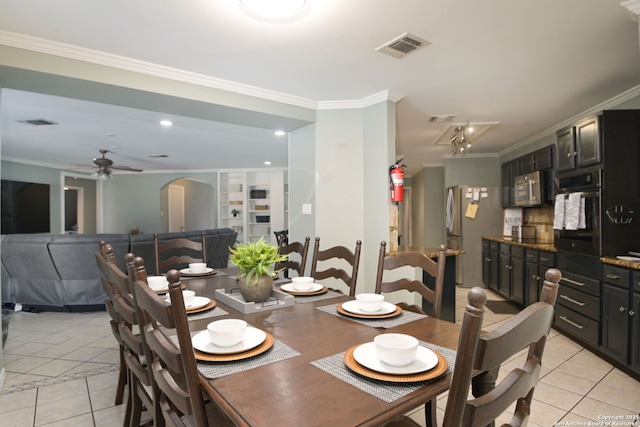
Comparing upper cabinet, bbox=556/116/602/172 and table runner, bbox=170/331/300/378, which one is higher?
upper cabinet, bbox=556/116/602/172

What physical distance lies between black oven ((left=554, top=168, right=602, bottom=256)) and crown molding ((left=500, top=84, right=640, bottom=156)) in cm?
86

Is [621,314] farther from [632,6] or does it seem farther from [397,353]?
[397,353]

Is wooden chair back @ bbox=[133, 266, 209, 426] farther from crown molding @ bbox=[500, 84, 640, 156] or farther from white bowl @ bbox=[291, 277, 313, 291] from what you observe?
crown molding @ bbox=[500, 84, 640, 156]

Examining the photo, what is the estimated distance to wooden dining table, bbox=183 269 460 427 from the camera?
2.59 ft

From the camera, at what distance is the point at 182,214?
36.3ft

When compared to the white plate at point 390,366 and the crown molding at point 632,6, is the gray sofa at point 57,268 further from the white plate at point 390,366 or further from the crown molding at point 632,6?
the crown molding at point 632,6

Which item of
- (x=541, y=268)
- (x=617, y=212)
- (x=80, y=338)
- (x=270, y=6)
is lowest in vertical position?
(x=80, y=338)

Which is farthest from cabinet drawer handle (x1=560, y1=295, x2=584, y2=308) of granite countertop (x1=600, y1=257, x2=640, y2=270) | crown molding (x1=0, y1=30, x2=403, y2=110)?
crown molding (x1=0, y1=30, x2=403, y2=110)

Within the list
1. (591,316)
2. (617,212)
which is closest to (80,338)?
(591,316)

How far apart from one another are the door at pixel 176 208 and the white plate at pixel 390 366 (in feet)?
33.2

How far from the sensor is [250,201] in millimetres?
9023

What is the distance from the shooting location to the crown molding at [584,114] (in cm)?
323

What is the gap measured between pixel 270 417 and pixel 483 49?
2.71 m

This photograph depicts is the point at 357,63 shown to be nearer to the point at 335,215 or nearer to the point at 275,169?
the point at 335,215
